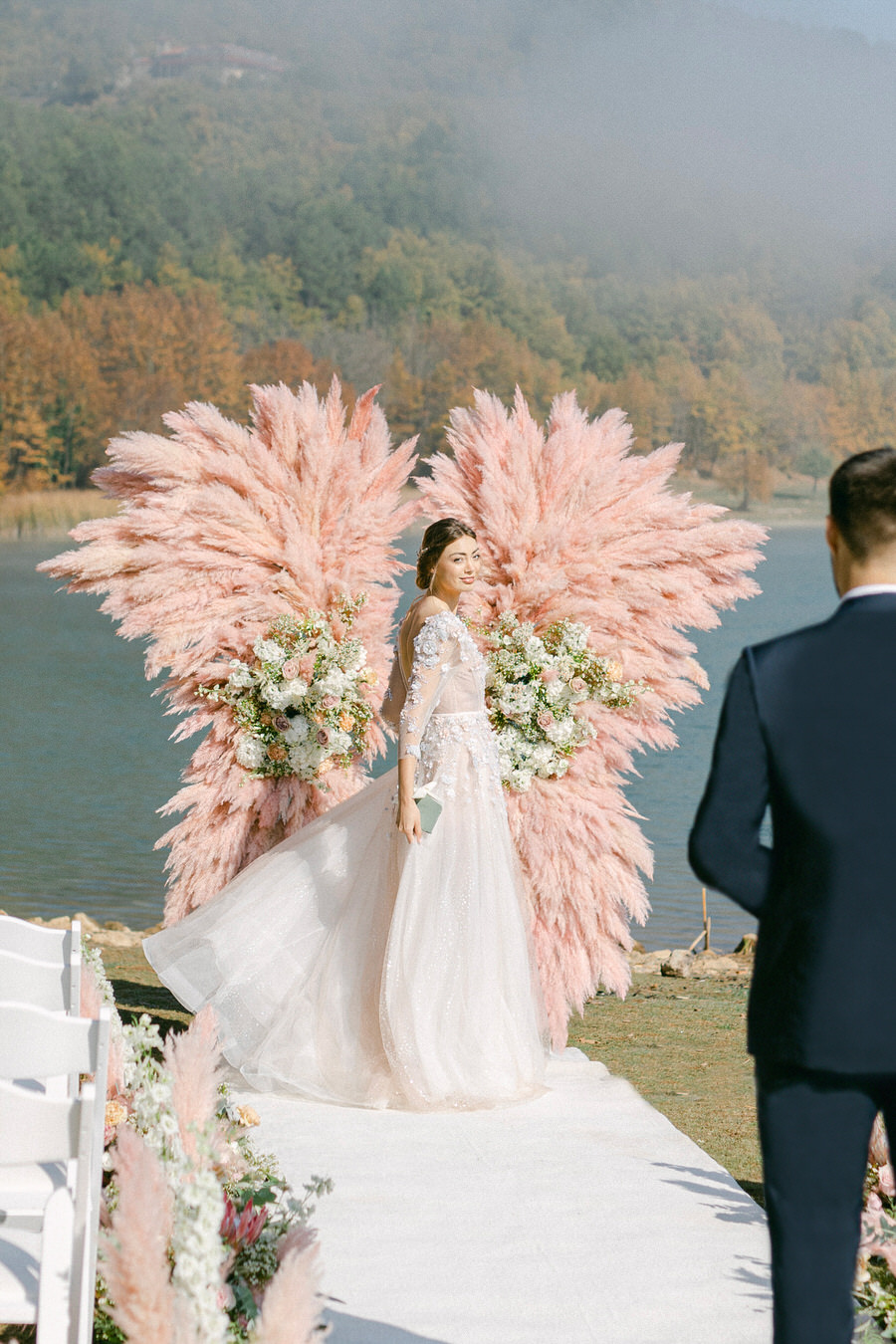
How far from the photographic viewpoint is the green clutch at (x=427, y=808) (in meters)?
4.79

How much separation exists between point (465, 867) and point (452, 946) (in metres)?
0.26

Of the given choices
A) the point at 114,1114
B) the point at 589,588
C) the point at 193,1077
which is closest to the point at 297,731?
the point at 589,588

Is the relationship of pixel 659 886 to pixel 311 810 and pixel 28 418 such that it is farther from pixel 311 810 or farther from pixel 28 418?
pixel 28 418

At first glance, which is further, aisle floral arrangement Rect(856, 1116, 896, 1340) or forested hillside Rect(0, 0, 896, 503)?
forested hillside Rect(0, 0, 896, 503)

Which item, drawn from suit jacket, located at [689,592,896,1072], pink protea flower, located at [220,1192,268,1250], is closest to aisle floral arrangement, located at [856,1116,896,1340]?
suit jacket, located at [689,592,896,1072]

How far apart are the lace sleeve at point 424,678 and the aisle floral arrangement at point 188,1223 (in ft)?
5.29

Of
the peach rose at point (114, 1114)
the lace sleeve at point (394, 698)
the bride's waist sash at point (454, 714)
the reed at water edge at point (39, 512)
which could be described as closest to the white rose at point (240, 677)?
the lace sleeve at point (394, 698)

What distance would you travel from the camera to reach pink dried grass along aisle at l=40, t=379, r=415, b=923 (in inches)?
213

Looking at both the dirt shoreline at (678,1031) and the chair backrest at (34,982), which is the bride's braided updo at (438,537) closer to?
the dirt shoreline at (678,1031)

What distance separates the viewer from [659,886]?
42.8 feet

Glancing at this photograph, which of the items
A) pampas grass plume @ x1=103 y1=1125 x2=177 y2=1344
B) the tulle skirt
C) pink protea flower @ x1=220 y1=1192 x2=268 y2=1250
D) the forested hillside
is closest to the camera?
pampas grass plume @ x1=103 y1=1125 x2=177 y2=1344

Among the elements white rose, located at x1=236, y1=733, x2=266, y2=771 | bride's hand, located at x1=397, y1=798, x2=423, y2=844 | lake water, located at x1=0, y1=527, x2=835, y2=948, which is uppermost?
white rose, located at x1=236, y1=733, x2=266, y2=771

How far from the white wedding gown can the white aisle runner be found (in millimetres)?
141

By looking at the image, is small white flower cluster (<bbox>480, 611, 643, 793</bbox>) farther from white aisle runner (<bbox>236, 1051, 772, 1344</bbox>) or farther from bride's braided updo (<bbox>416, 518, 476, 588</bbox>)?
white aisle runner (<bbox>236, 1051, 772, 1344</bbox>)
